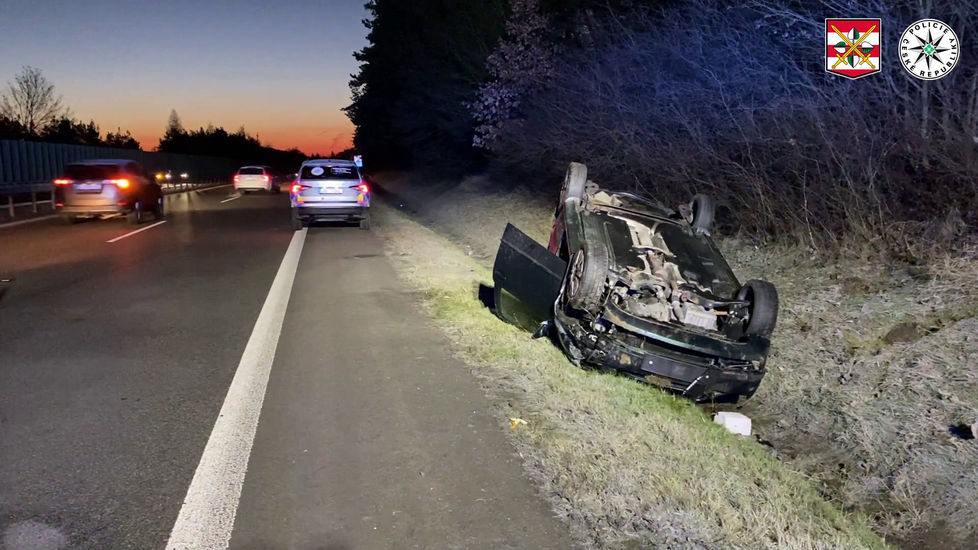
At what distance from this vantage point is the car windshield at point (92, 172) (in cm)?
1962

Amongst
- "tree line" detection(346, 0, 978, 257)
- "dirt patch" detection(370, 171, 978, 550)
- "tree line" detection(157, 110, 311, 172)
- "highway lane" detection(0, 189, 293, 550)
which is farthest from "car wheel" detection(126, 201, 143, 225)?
"tree line" detection(157, 110, 311, 172)

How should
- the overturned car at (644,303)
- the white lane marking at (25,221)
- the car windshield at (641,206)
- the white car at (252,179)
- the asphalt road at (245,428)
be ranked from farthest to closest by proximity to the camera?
the white car at (252,179), the white lane marking at (25,221), the car windshield at (641,206), the overturned car at (644,303), the asphalt road at (245,428)

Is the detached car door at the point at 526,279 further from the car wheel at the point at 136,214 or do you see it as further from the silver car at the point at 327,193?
the car wheel at the point at 136,214

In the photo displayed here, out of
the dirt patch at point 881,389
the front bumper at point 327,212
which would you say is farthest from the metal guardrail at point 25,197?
the dirt patch at point 881,389

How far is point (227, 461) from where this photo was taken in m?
4.75

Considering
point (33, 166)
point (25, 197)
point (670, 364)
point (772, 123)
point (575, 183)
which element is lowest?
point (670, 364)

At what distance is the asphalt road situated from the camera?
157 inches

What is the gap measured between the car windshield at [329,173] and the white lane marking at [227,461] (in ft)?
34.9

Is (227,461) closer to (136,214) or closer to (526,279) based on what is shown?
(526,279)

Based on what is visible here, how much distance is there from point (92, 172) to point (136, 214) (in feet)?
4.76

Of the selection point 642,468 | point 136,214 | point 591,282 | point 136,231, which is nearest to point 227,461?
point 642,468

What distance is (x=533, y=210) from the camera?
19.0 metres

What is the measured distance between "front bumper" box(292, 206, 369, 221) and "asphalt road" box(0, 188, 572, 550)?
7667mm

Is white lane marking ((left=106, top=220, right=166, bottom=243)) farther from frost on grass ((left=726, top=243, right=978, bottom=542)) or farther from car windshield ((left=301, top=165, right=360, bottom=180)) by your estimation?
frost on grass ((left=726, top=243, right=978, bottom=542))
